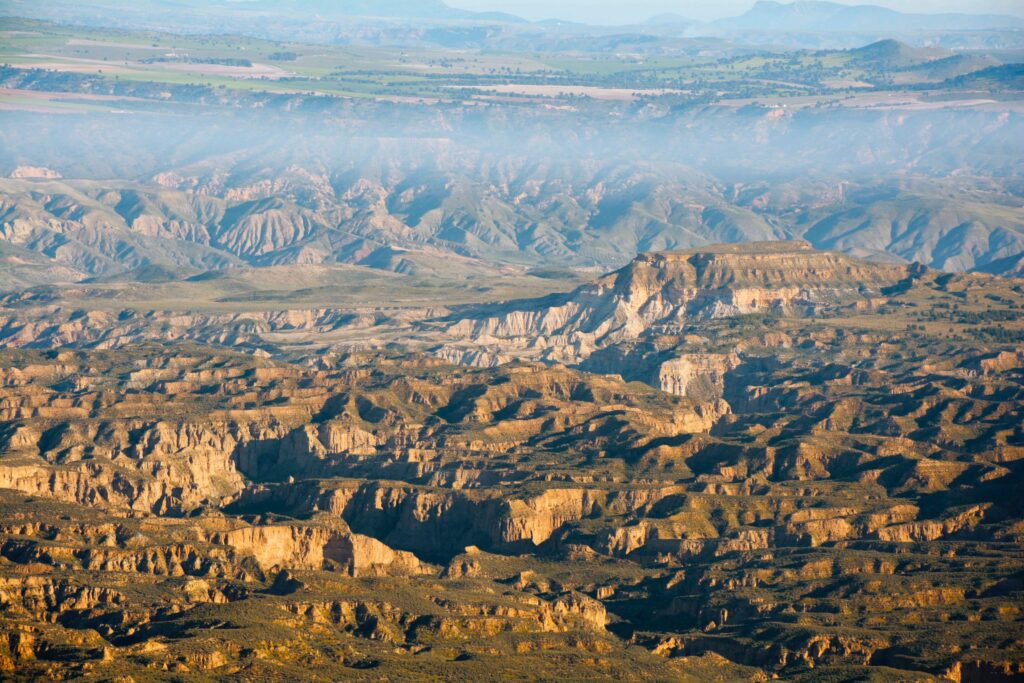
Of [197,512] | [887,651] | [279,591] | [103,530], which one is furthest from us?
[197,512]

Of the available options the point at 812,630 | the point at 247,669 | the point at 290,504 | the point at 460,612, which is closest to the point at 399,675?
the point at 247,669

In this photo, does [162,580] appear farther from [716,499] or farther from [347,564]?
[716,499]

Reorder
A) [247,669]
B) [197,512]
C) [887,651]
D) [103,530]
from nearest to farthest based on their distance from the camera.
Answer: [247,669] < [887,651] < [103,530] < [197,512]

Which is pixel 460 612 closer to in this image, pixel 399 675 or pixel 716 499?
pixel 399 675

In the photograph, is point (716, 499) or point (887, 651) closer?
point (887, 651)

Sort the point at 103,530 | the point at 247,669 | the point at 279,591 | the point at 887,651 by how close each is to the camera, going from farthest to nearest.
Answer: the point at 103,530 < the point at 279,591 < the point at 887,651 < the point at 247,669

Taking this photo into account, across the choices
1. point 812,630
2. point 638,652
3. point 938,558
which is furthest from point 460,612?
point 938,558

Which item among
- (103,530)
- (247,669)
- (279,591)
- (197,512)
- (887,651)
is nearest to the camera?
(247,669)

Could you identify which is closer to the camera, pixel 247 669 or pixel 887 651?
pixel 247 669

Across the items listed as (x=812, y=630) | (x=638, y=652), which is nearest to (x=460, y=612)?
(x=638, y=652)
